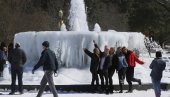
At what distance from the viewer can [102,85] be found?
1909cm

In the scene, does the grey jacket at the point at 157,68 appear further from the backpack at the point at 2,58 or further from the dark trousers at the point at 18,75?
the backpack at the point at 2,58

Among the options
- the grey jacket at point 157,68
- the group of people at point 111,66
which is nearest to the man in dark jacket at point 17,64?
the group of people at point 111,66

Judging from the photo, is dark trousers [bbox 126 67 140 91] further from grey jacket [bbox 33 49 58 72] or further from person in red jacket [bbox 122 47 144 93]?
grey jacket [bbox 33 49 58 72]

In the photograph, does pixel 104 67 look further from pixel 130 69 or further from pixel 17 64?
pixel 17 64

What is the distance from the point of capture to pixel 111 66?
19094 millimetres

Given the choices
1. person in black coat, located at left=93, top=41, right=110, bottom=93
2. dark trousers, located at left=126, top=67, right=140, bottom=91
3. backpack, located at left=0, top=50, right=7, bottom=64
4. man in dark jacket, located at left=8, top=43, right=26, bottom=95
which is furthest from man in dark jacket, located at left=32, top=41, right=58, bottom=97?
backpack, located at left=0, top=50, right=7, bottom=64

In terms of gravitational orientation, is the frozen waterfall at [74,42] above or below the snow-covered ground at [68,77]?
above

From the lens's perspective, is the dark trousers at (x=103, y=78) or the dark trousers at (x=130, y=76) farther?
the dark trousers at (x=130, y=76)

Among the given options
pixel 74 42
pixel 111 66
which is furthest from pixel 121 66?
pixel 74 42

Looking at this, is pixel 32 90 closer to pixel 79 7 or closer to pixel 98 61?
pixel 98 61

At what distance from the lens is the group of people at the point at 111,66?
61.7ft

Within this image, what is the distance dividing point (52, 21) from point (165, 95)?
156 feet

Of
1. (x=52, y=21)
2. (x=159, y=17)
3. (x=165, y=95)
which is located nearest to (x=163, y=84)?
(x=165, y=95)

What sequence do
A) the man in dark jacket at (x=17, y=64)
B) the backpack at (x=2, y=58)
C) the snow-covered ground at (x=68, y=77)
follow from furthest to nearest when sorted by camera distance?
the backpack at (x=2, y=58), the snow-covered ground at (x=68, y=77), the man in dark jacket at (x=17, y=64)
